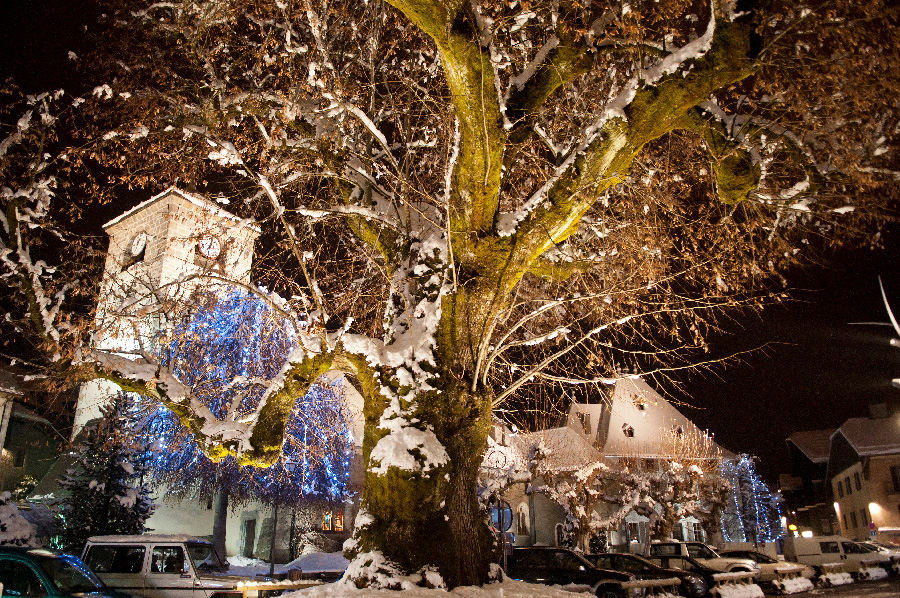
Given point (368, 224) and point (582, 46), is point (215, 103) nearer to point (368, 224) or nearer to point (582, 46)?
point (368, 224)

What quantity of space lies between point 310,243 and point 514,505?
3125 cm

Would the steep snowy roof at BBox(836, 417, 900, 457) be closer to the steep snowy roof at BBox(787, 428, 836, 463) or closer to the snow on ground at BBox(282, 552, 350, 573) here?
the steep snowy roof at BBox(787, 428, 836, 463)

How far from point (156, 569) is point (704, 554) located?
1581 centimetres

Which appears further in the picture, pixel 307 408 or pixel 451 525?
pixel 307 408

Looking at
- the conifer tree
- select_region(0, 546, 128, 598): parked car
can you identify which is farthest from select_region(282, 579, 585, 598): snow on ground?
the conifer tree

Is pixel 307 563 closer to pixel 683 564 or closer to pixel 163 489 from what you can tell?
pixel 163 489

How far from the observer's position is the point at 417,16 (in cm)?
679

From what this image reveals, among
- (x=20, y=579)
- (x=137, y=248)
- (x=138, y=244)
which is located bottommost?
(x=20, y=579)

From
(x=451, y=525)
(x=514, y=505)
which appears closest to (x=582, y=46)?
(x=451, y=525)

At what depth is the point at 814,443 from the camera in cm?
6003

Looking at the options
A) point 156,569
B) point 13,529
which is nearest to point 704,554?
point 156,569

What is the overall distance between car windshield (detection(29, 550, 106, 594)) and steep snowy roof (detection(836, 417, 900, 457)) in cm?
4468

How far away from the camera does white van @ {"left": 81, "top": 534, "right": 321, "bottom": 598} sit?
11023 millimetres

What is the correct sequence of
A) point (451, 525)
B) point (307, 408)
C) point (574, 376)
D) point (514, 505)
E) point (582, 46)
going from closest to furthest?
point (451, 525), point (582, 46), point (574, 376), point (307, 408), point (514, 505)
